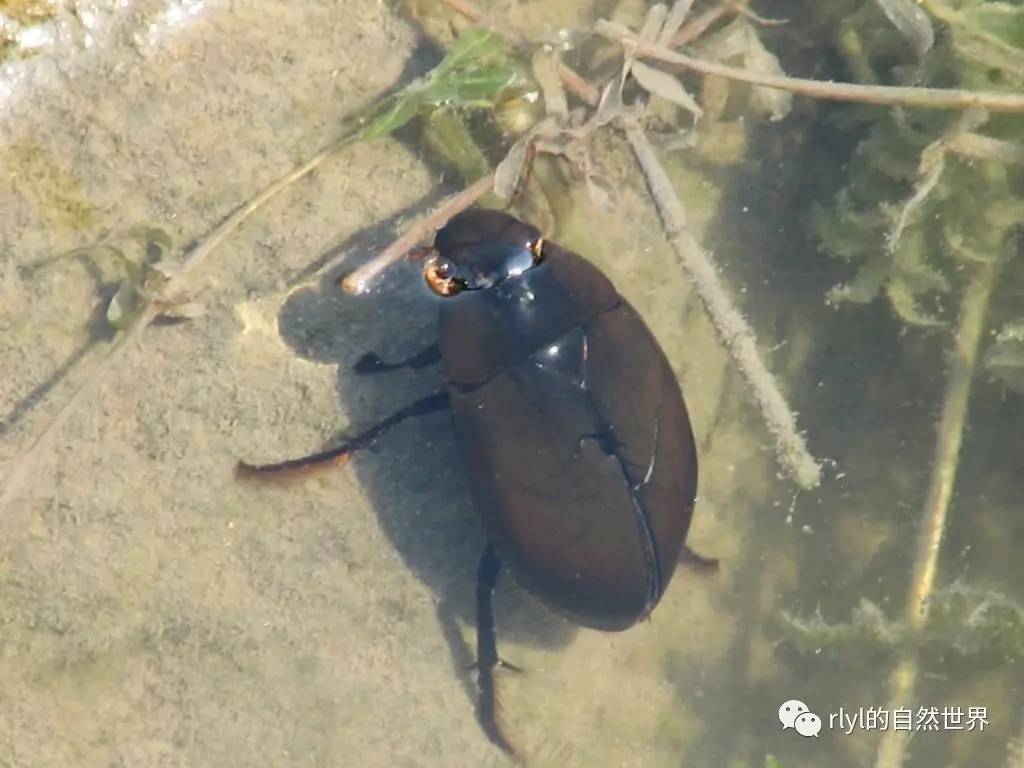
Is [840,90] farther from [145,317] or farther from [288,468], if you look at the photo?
[145,317]

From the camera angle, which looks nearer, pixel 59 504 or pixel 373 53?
pixel 59 504

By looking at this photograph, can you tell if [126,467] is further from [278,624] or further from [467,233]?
[467,233]

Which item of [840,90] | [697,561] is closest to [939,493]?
[697,561]

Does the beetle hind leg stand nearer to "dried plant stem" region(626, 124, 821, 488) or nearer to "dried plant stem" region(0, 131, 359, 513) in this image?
"dried plant stem" region(626, 124, 821, 488)

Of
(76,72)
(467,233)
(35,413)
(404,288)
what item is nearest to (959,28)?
(467,233)

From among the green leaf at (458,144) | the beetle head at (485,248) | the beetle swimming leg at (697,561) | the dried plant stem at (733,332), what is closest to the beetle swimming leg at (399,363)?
the beetle head at (485,248)

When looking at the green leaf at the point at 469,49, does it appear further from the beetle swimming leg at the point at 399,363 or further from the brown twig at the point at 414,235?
the beetle swimming leg at the point at 399,363
